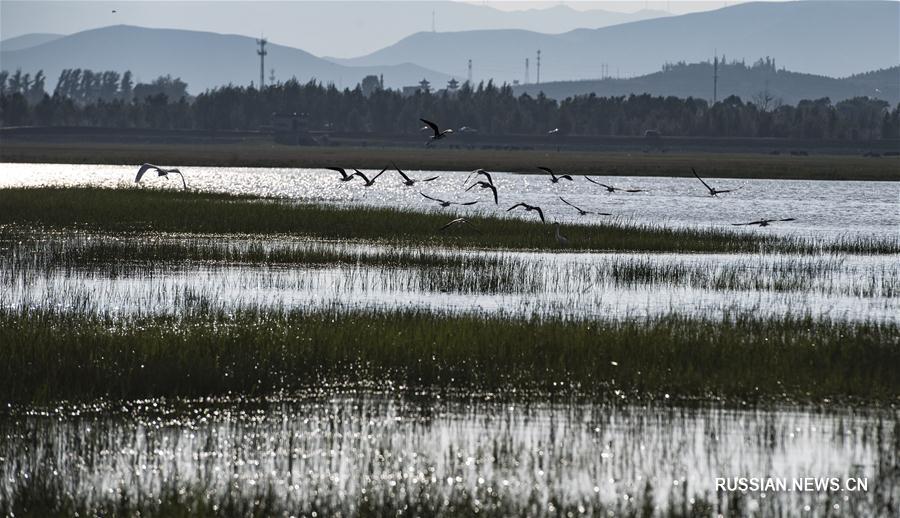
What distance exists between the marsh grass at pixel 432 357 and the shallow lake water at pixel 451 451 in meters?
1.01

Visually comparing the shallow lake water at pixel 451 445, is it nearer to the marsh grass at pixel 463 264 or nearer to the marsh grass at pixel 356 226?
the marsh grass at pixel 463 264

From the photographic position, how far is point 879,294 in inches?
1209

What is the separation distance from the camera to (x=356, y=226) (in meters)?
48.0

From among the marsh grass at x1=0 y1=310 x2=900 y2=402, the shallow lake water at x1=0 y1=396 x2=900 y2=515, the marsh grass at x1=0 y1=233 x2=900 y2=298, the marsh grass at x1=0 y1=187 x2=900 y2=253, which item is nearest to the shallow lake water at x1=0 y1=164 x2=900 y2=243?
the marsh grass at x1=0 y1=187 x2=900 y2=253

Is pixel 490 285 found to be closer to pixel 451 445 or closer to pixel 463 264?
pixel 463 264

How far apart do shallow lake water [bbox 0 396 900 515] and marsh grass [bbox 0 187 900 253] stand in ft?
82.1

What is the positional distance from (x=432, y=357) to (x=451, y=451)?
16.0ft

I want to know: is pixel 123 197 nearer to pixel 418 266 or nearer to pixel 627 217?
pixel 627 217

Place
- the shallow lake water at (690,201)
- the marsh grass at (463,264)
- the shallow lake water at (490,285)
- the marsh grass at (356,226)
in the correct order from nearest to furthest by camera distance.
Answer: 1. the shallow lake water at (490,285)
2. the marsh grass at (463,264)
3. the marsh grass at (356,226)
4. the shallow lake water at (690,201)

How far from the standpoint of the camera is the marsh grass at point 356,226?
4381 cm

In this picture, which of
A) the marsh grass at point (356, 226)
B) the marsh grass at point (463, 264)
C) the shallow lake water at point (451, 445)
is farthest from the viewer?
the marsh grass at point (356, 226)

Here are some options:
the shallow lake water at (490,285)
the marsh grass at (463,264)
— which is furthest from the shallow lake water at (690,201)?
the shallow lake water at (490,285)

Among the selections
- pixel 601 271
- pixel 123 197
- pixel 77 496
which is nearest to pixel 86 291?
pixel 601 271

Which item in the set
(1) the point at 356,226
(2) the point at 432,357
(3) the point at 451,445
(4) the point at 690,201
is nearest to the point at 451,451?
(3) the point at 451,445
